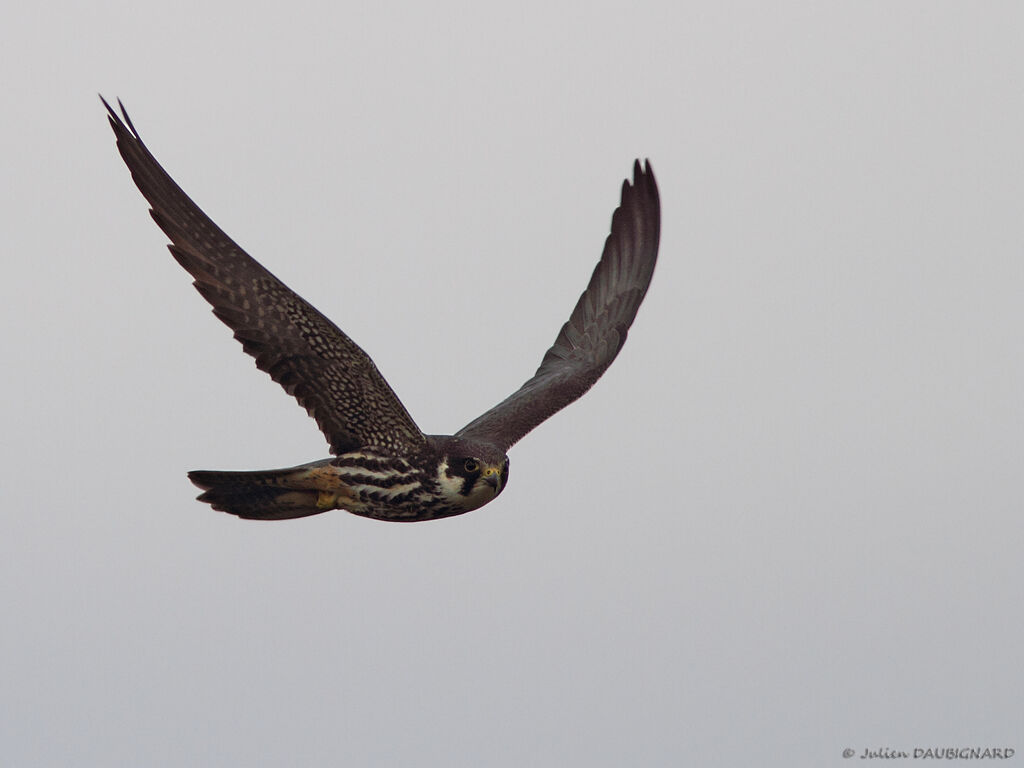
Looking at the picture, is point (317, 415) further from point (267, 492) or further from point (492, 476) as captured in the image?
point (492, 476)

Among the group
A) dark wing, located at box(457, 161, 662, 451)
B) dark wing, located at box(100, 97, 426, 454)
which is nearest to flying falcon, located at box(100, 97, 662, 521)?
dark wing, located at box(100, 97, 426, 454)

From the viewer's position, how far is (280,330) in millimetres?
10969

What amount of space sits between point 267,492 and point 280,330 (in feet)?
4.65

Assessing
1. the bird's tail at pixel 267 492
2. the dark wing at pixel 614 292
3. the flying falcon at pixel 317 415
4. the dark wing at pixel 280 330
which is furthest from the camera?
the dark wing at pixel 614 292

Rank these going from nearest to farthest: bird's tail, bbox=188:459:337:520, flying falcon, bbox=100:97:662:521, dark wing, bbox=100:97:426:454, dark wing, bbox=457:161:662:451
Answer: dark wing, bbox=100:97:426:454 → flying falcon, bbox=100:97:662:521 → bird's tail, bbox=188:459:337:520 → dark wing, bbox=457:161:662:451

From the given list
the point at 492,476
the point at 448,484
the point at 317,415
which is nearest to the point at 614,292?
the point at 492,476

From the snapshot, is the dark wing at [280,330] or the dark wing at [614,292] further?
the dark wing at [614,292]

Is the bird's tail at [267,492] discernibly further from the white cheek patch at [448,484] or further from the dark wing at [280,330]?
the white cheek patch at [448,484]

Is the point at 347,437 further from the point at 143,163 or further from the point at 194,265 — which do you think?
the point at 143,163

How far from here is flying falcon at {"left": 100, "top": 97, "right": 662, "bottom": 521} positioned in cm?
1059

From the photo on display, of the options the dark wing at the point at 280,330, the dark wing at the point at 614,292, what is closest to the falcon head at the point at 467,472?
the dark wing at the point at 280,330

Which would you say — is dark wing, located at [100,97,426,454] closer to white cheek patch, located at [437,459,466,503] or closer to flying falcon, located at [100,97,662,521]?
flying falcon, located at [100,97,662,521]

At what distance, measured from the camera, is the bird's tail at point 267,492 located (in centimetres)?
1145

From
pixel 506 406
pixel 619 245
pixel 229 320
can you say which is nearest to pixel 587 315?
pixel 619 245
